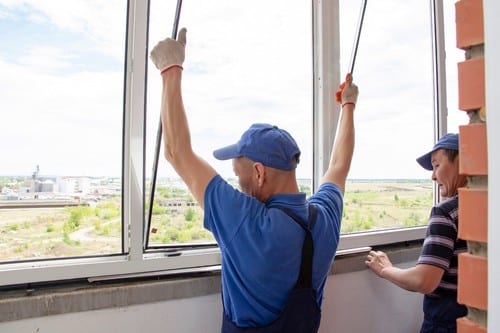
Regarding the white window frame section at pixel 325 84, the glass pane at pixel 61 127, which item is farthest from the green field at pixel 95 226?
the white window frame section at pixel 325 84

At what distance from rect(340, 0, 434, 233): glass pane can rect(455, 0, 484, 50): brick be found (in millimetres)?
1128

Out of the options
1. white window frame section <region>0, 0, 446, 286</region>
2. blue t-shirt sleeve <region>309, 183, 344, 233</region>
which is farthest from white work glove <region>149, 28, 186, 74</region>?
blue t-shirt sleeve <region>309, 183, 344, 233</region>

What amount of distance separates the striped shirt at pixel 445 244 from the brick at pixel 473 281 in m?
0.70

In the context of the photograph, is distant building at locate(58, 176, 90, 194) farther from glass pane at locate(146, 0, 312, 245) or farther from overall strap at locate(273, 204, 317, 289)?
overall strap at locate(273, 204, 317, 289)

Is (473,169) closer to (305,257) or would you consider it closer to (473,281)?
(473,281)

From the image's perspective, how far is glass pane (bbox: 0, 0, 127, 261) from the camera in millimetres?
1186

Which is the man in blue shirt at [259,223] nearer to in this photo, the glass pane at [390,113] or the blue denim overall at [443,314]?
the blue denim overall at [443,314]

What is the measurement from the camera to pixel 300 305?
101 centimetres

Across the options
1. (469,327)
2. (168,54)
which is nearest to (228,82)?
(168,54)

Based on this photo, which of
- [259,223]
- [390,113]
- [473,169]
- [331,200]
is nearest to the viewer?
[473,169]

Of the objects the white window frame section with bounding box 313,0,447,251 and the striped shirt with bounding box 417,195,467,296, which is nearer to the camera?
the striped shirt with bounding box 417,195,467,296

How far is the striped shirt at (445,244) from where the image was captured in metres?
1.38

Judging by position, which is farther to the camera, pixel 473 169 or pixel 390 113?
pixel 390 113

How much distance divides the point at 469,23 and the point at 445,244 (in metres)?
0.93
